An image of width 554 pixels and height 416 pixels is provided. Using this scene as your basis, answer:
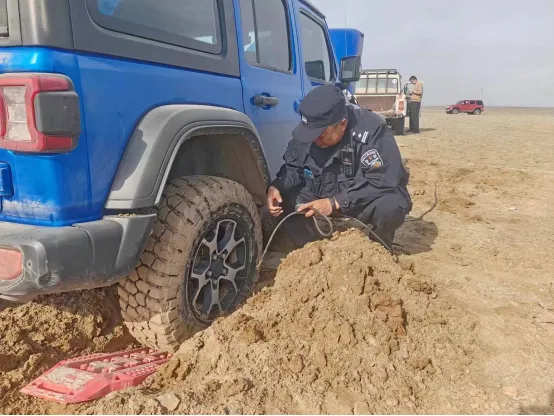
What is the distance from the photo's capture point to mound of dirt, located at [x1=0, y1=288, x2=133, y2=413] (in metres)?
2.11

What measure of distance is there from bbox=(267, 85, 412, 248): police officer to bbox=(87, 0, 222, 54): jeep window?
0.82m

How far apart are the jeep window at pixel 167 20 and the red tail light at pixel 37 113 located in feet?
1.33

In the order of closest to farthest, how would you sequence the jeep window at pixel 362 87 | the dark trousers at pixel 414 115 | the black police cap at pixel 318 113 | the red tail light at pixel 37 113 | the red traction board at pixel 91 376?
the red tail light at pixel 37 113 < the red traction board at pixel 91 376 < the black police cap at pixel 318 113 < the dark trousers at pixel 414 115 < the jeep window at pixel 362 87

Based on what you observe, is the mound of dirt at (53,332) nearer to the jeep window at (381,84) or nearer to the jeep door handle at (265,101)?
the jeep door handle at (265,101)

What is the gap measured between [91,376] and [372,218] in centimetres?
207

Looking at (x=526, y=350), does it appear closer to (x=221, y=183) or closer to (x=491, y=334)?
(x=491, y=334)

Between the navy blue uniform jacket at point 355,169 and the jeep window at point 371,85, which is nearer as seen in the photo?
the navy blue uniform jacket at point 355,169

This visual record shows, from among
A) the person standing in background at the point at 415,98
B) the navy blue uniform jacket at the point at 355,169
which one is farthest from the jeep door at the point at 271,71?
the person standing in background at the point at 415,98

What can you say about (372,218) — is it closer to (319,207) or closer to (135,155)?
(319,207)

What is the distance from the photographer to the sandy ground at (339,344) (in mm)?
1924

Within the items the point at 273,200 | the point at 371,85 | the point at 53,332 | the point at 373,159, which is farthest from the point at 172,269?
the point at 371,85

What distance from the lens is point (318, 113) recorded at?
297cm

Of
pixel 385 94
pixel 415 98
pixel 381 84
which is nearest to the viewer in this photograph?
pixel 415 98

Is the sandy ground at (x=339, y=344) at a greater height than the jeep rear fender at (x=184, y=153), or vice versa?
the jeep rear fender at (x=184, y=153)
